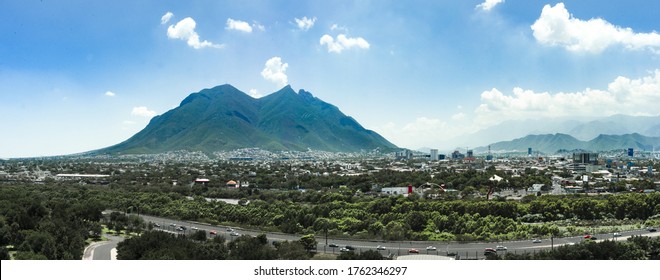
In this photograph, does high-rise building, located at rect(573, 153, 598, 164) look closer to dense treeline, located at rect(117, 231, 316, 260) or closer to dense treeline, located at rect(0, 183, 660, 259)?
dense treeline, located at rect(0, 183, 660, 259)

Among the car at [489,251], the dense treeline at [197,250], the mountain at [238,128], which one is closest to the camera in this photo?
the dense treeline at [197,250]

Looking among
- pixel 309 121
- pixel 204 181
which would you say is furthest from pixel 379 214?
pixel 309 121

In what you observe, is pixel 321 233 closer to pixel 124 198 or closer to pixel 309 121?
pixel 124 198

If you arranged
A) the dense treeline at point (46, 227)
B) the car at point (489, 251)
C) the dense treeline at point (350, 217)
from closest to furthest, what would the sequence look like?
1. the dense treeline at point (46, 227)
2. the car at point (489, 251)
3. the dense treeline at point (350, 217)

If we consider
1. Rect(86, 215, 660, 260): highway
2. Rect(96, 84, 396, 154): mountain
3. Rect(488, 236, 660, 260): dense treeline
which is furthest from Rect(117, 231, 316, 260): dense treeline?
Rect(96, 84, 396, 154): mountain

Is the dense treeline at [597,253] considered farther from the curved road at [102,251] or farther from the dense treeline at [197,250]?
the curved road at [102,251]

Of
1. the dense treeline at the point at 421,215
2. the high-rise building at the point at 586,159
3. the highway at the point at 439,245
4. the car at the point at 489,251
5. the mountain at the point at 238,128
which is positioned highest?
the mountain at the point at 238,128

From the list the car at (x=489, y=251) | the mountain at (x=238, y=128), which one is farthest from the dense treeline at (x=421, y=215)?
the mountain at (x=238, y=128)

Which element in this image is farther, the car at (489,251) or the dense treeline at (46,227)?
the car at (489,251)

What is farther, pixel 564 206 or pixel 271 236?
pixel 564 206
